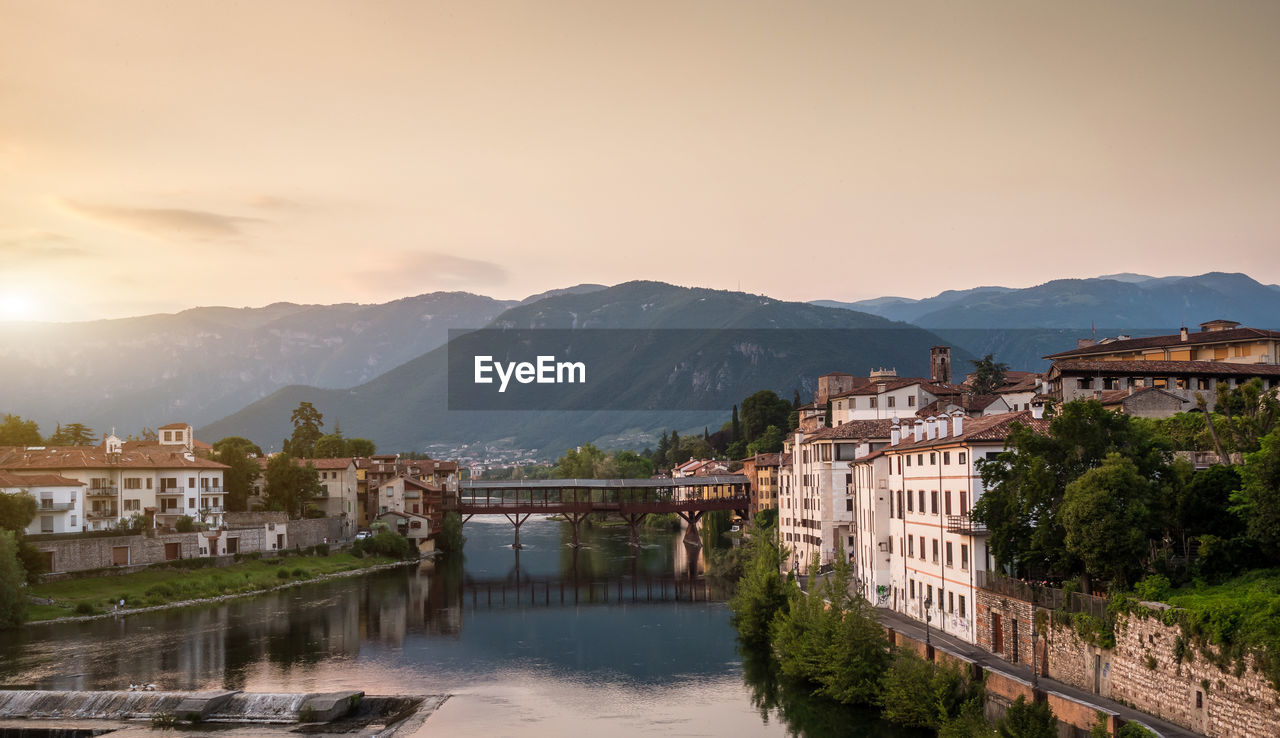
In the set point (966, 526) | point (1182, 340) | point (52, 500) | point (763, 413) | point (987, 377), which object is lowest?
point (52, 500)

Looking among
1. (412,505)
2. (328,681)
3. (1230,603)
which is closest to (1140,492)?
(1230,603)

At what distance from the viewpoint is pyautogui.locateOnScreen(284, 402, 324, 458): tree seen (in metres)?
130

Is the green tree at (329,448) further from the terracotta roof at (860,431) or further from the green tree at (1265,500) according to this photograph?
the green tree at (1265,500)

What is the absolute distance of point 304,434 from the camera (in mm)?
135750

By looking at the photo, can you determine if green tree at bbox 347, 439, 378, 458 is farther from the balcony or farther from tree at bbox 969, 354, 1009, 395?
the balcony

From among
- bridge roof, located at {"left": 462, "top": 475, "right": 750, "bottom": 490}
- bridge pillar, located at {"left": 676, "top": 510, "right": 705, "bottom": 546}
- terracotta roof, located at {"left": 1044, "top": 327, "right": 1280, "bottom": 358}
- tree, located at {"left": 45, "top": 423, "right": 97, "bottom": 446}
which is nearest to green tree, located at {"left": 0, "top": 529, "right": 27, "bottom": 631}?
terracotta roof, located at {"left": 1044, "top": 327, "right": 1280, "bottom": 358}

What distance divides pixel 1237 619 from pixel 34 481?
216 ft

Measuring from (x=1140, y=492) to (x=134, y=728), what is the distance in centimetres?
3172

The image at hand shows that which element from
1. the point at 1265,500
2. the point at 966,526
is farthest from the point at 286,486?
the point at 1265,500

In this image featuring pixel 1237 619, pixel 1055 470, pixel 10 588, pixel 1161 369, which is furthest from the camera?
pixel 10 588

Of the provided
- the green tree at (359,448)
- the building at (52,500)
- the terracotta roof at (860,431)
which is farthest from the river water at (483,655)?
the green tree at (359,448)

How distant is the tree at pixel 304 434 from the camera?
5108 inches

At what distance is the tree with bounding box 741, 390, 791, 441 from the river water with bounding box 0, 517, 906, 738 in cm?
6055

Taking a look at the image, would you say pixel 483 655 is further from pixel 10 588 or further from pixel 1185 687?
pixel 1185 687
